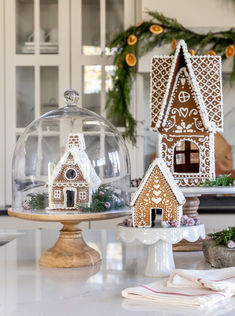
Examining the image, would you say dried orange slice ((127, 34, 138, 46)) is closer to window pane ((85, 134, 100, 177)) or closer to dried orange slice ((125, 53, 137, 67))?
dried orange slice ((125, 53, 137, 67))

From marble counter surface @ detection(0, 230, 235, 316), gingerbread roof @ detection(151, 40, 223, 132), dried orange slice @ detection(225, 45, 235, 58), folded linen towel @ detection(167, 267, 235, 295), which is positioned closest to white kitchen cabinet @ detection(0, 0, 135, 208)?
dried orange slice @ detection(225, 45, 235, 58)

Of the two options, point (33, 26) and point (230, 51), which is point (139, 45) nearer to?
point (230, 51)

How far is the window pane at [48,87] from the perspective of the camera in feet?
9.95

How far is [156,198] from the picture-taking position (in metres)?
1.15

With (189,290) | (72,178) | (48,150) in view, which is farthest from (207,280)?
(48,150)

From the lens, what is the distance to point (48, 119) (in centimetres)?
146

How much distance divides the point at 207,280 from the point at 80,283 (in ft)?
0.90

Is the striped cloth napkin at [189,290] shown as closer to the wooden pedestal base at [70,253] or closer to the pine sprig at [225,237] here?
the pine sprig at [225,237]

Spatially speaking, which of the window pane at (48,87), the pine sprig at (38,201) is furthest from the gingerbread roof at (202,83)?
the window pane at (48,87)

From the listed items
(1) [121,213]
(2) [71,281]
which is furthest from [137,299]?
(1) [121,213]

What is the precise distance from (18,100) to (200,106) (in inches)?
63.3

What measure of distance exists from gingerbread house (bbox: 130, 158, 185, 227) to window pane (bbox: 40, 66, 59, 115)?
1.97 metres

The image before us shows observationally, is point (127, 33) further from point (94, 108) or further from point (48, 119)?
point (48, 119)

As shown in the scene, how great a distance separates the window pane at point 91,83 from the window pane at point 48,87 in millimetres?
162
